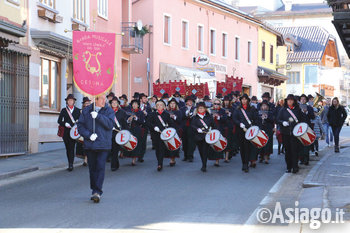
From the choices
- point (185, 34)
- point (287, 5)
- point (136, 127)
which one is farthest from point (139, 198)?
point (287, 5)

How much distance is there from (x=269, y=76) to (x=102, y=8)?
24.4 meters

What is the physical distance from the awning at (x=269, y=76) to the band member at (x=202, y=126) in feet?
107

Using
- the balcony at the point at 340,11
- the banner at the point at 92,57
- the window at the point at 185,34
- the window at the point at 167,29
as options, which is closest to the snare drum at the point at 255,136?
the banner at the point at 92,57

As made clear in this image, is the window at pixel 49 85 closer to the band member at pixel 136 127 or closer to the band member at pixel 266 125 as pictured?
the band member at pixel 136 127

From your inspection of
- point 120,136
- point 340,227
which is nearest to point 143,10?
point 120,136

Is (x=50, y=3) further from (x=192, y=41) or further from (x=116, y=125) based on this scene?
(x=192, y=41)

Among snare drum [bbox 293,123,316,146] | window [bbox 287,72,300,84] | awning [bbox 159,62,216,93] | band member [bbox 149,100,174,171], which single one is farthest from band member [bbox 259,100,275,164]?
window [bbox 287,72,300,84]

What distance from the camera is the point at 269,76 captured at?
163ft

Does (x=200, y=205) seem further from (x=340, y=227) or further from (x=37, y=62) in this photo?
(x=37, y=62)

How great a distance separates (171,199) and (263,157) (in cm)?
733

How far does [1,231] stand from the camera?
8.35 meters

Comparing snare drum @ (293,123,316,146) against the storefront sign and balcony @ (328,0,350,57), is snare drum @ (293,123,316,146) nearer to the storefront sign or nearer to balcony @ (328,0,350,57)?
balcony @ (328,0,350,57)

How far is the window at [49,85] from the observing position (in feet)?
73.3

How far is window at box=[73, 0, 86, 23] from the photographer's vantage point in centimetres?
2462
